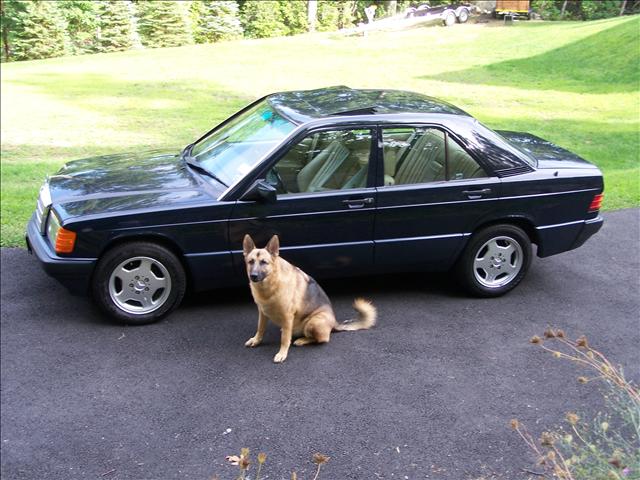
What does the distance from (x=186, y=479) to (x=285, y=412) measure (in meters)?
0.83

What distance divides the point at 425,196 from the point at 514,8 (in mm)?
12746

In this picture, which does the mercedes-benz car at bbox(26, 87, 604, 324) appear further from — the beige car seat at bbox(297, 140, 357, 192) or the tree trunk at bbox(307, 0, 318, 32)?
the tree trunk at bbox(307, 0, 318, 32)

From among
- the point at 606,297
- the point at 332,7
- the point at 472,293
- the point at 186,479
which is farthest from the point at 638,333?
the point at 332,7

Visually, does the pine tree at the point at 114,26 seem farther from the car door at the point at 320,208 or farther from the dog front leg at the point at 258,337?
the dog front leg at the point at 258,337

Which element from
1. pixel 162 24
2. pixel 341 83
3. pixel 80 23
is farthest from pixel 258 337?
pixel 341 83

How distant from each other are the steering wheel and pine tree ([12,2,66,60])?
6749mm

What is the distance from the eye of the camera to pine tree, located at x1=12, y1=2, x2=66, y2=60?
1032 cm

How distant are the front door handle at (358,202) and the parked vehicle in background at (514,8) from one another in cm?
1258

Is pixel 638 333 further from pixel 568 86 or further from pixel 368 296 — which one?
pixel 568 86

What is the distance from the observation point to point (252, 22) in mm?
15727

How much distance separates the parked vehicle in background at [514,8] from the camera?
16141 mm

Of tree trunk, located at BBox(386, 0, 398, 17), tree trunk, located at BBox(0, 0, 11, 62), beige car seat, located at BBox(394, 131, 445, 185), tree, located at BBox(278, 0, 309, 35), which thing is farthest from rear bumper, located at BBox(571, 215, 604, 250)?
tree trunk, located at BBox(386, 0, 398, 17)

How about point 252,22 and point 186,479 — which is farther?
point 252,22

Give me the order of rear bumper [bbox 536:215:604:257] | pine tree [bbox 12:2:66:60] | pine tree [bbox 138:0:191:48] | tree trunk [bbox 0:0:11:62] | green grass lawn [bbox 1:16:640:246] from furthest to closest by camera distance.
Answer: pine tree [bbox 138:0:191:48], green grass lawn [bbox 1:16:640:246], pine tree [bbox 12:2:66:60], tree trunk [bbox 0:0:11:62], rear bumper [bbox 536:215:604:257]
